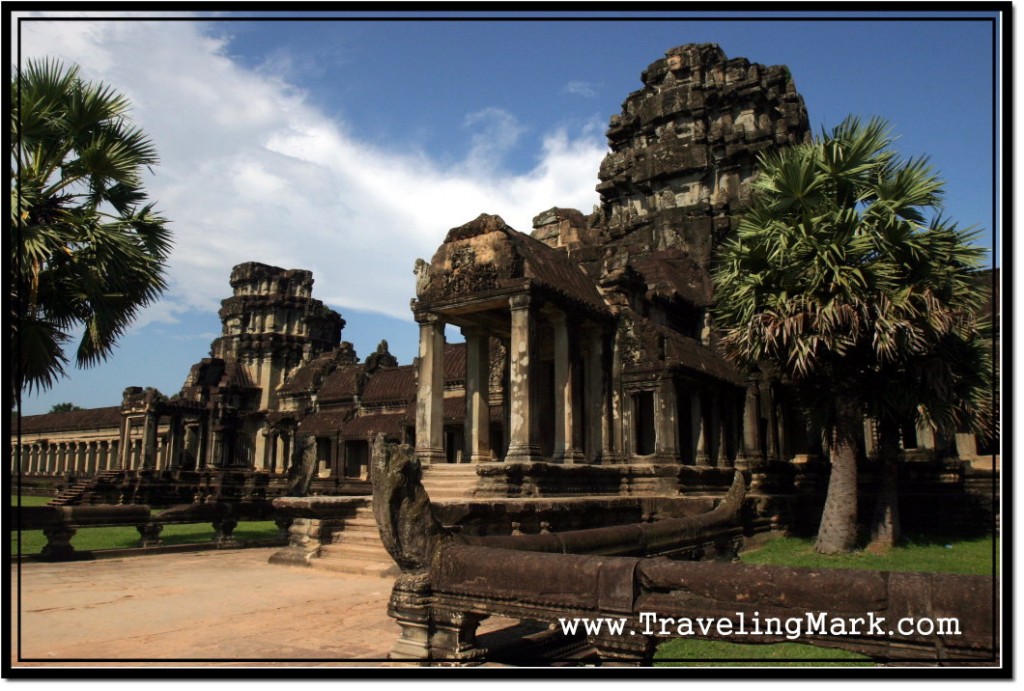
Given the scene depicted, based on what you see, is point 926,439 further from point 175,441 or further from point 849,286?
point 175,441

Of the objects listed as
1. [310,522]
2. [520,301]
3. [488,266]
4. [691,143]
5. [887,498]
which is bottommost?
[310,522]

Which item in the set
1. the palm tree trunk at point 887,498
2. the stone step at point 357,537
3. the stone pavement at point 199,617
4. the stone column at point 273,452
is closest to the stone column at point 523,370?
the stone step at point 357,537

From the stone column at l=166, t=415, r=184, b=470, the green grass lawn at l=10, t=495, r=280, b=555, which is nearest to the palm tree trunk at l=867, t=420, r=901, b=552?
the green grass lawn at l=10, t=495, r=280, b=555

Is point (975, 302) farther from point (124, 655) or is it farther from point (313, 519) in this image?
point (124, 655)

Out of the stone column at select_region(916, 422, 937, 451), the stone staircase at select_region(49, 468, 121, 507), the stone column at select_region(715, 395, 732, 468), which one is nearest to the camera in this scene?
the stone column at select_region(715, 395, 732, 468)

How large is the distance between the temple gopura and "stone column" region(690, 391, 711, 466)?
0.13 ft

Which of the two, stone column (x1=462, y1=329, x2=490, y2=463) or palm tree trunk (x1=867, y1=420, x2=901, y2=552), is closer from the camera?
palm tree trunk (x1=867, y1=420, x2=901, y2=552)

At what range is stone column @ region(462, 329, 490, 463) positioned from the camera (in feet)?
53.2

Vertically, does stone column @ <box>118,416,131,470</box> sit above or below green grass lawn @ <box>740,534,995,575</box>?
above

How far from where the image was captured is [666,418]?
17.2 m

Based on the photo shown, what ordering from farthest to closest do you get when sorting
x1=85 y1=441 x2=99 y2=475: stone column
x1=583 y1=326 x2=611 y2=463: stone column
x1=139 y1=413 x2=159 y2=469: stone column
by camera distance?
x1=85 y1=441 x2=99 y2=475: stone column, x1=139 y1=413 x2=159 y2=469: stone column, x1=583 y1=326 x2=611 y2=463: stone column

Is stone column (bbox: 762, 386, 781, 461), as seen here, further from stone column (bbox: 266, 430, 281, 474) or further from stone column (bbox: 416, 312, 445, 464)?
stone column (bbox: 266, 430, 281, 474)

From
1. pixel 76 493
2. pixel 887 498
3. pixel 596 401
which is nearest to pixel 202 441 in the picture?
pixel 76 493

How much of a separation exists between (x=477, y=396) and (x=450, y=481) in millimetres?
3348
